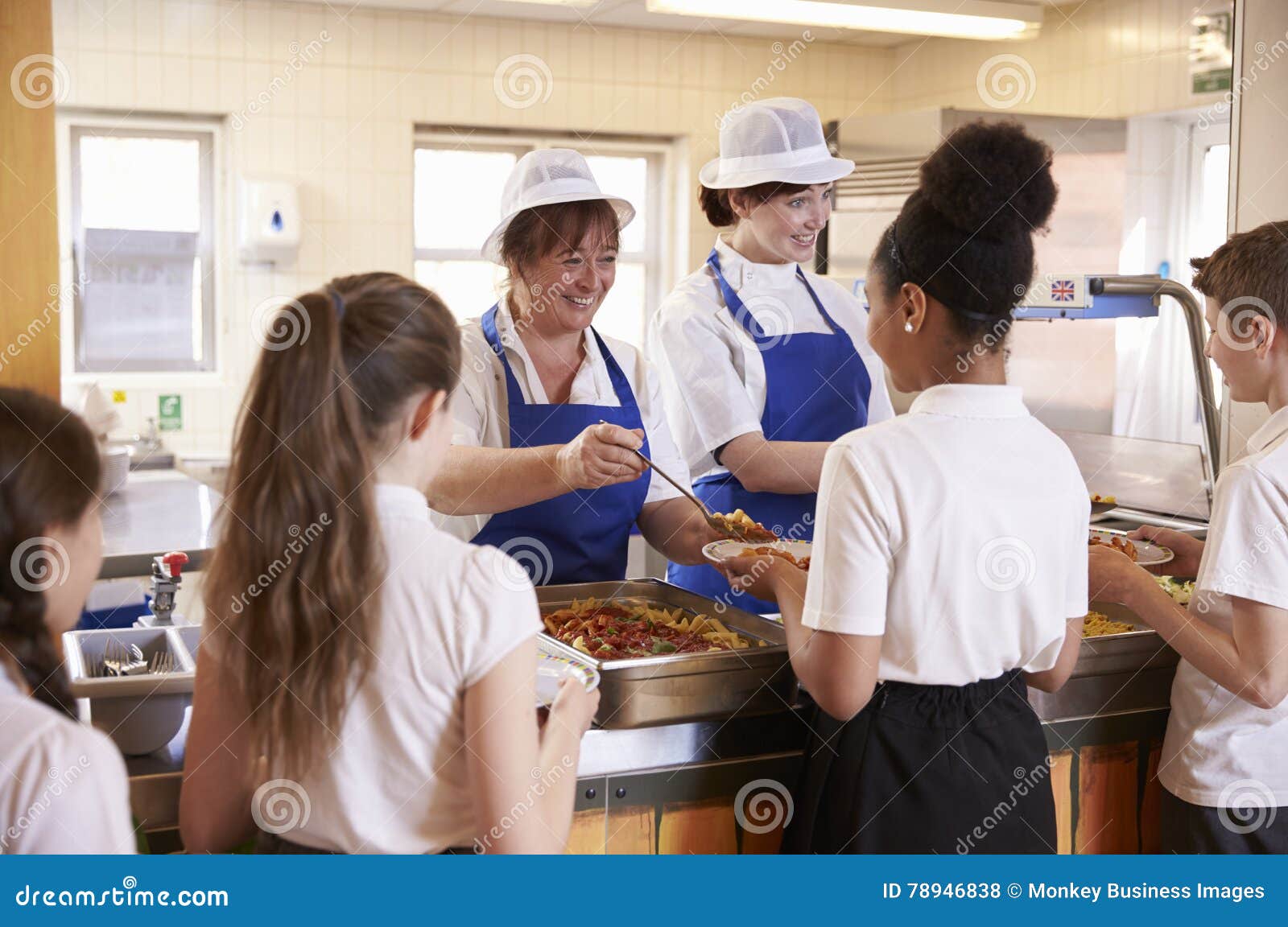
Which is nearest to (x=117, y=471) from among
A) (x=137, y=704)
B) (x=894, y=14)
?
Result: (x=137, y=704)

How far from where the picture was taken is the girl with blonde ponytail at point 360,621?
4.02 ft

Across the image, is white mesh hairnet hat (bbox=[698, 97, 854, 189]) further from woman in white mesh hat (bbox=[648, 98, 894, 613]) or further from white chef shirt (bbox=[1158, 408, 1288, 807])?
white chef shirt (bbox=[1158, 408, 1288, 807])

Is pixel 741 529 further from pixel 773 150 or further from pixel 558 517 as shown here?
pixel 773 150

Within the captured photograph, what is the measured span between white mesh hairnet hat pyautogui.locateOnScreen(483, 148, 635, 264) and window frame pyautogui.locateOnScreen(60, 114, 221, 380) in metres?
3.44

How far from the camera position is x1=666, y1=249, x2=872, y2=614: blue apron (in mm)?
2754

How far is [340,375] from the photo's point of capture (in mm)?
1237

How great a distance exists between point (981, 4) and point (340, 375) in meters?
3.63

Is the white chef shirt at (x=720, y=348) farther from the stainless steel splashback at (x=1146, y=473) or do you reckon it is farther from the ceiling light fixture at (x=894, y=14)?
the ceiling light fixture at (x=894, y=14)

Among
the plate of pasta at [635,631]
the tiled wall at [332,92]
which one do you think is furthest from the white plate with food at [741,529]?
the tiled wall at [332,92]

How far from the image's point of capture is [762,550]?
2.03 metres

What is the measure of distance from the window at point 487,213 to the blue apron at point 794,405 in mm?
3038

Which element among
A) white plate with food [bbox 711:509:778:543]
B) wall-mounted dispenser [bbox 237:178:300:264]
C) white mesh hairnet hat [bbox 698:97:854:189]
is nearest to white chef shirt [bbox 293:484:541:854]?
white plate with food [bbox 711:509:778:543]
